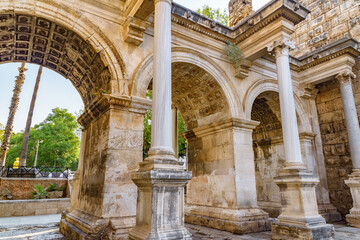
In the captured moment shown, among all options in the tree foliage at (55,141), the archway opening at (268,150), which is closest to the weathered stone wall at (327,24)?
the archway opening at (268,150)

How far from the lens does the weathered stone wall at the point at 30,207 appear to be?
10.1 metres

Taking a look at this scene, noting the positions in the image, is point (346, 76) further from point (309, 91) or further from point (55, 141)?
point (55, 141)

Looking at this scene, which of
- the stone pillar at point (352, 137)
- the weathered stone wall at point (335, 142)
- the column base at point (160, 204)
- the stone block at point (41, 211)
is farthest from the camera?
the stone block at point (41, 211)

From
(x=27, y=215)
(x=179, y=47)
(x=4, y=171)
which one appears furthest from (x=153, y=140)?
(x=4, y=171)

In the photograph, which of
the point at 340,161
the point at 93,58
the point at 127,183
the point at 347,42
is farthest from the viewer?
Result: the point at 340,161

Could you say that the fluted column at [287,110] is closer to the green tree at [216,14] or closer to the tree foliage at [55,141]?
the green tree at [216,14]

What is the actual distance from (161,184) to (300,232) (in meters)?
3.43

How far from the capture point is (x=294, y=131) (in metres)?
6.38

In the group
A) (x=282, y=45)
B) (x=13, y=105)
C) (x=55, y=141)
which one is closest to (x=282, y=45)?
(x=282, y=45)

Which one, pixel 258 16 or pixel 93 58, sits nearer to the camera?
pixel 93 58

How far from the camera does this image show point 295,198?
561 cm

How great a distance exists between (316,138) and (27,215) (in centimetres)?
1243

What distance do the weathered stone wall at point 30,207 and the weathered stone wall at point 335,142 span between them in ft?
38.4

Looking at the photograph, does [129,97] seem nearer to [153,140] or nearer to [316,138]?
[153,140]
